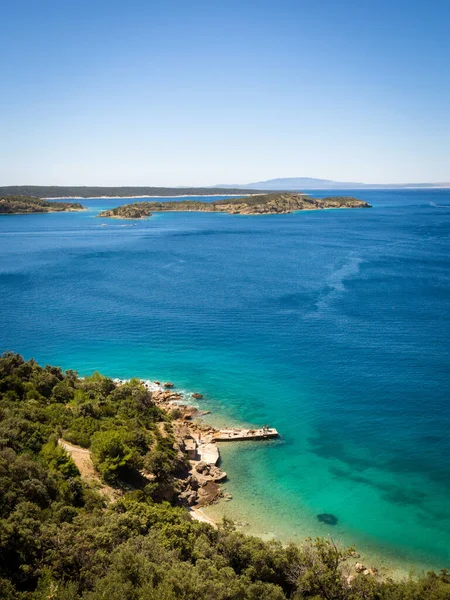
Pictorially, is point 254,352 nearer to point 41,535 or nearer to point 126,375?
point 126,375

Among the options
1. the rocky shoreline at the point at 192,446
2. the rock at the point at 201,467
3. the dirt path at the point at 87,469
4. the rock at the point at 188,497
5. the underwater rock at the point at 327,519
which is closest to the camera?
the dirt path at the point at 87,469

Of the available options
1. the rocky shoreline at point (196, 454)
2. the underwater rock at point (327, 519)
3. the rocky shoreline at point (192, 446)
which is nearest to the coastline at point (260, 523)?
the rocky shoreline at point (196, 454)

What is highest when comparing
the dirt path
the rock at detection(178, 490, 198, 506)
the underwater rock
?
the dirt path

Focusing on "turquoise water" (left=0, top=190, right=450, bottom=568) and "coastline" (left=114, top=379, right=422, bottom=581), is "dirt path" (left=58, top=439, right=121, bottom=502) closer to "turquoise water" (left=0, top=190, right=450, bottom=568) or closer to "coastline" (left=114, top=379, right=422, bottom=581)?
"coastline" (left=114, top=379, right=422, bottom=581)

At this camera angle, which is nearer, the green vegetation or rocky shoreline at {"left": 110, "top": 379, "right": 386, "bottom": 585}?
the green vegetation

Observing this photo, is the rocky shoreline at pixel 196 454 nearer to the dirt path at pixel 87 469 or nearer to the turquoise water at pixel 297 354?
the turquoise water at pixel 297 354

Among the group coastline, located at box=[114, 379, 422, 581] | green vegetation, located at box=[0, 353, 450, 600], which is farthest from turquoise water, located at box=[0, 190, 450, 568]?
green vegetation, located at box=[0, 353, 450, 600]

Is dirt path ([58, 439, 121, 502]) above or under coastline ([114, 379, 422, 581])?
above
